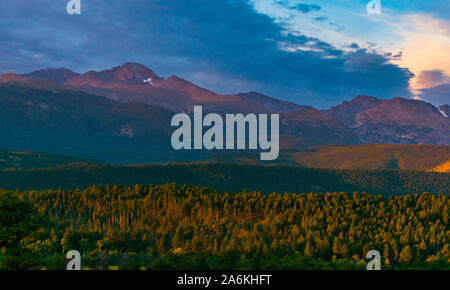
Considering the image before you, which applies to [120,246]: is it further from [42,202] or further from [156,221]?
[42,202]

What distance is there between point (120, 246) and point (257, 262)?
81.3ft

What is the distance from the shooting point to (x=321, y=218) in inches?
3346

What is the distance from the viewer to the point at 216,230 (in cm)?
7519

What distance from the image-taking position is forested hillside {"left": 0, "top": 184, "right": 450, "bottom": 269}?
162ft

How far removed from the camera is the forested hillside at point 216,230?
162 ft
